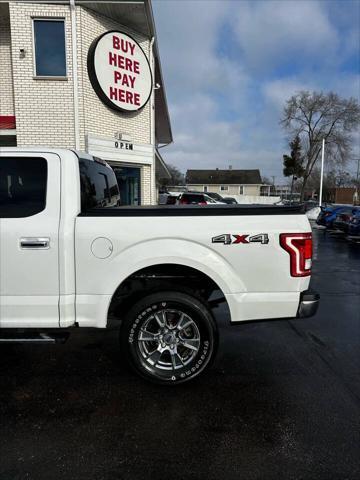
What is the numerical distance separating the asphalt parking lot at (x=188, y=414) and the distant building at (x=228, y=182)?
75873 millimetres

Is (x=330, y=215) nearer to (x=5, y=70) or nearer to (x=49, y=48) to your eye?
(x=49, y=48)

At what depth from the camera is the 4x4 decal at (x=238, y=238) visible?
124 inches

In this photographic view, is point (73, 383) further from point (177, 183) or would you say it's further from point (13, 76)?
point (177, 183)

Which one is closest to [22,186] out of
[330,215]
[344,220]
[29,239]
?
[29,239]

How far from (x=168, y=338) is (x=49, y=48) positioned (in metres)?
10.0

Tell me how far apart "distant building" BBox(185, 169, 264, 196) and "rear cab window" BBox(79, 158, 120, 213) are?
75.2 m

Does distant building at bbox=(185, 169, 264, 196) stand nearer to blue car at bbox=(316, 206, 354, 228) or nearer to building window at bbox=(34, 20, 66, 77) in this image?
blue car at bbox=(316, 206, 354, 228)

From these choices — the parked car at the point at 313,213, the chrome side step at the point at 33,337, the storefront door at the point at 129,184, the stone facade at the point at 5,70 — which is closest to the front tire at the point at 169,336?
the chrome side step at the point at 33,337

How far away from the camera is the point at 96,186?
12.5 ft

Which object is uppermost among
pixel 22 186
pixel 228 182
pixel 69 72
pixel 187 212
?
pixel 69 72

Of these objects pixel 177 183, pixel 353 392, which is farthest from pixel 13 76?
pixel 177 183

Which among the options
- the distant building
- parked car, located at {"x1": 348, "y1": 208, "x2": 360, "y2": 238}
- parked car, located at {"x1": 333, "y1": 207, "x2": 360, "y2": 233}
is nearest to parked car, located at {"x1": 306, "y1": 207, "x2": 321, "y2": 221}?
parked car, located at {"x1": 333, "y1": 207, "x2": 360, "y2": 233}

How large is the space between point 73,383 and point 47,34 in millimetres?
10244

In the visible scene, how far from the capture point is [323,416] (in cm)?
290
